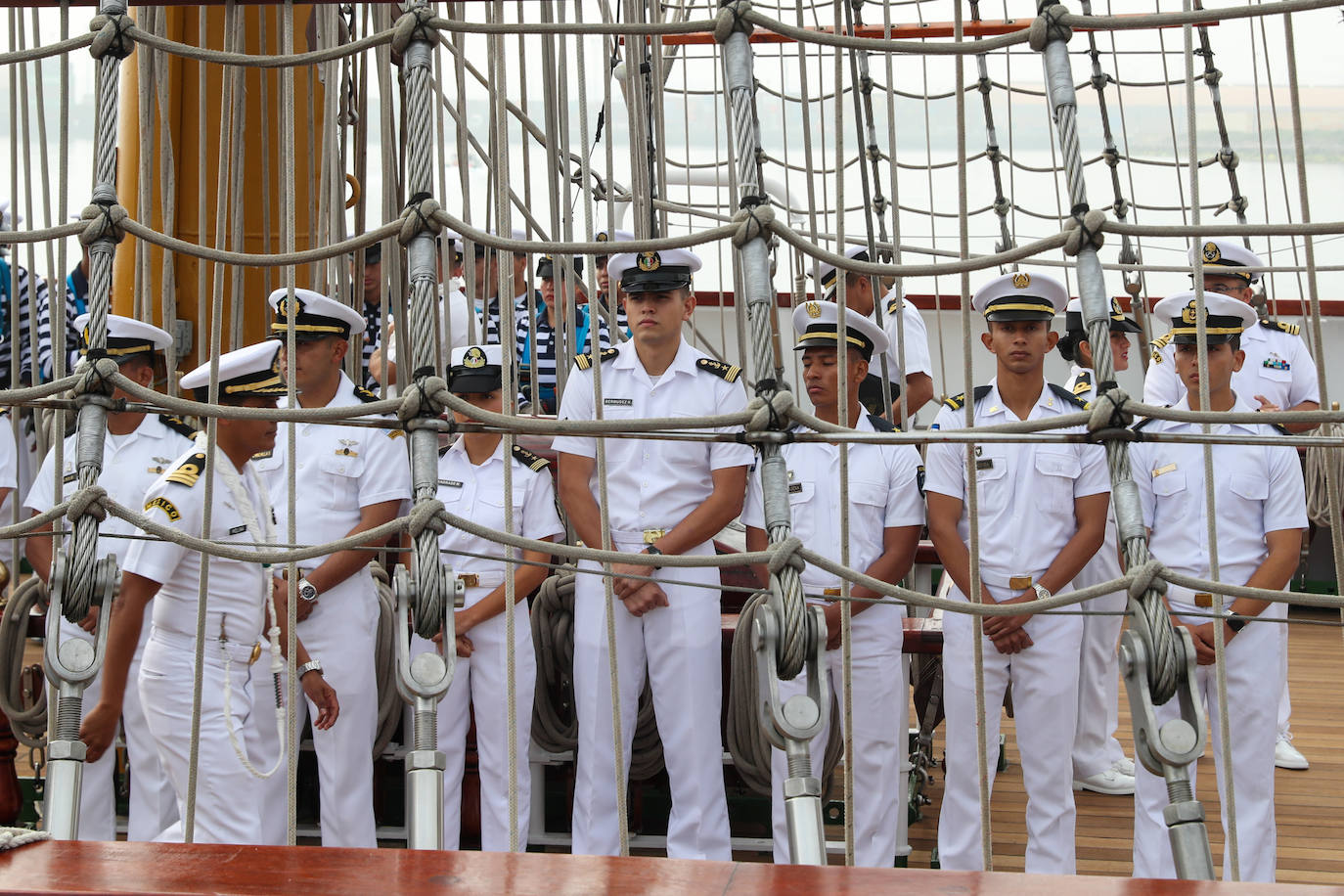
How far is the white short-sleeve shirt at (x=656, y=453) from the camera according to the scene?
311cm

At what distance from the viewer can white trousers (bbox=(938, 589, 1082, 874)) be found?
2936mm

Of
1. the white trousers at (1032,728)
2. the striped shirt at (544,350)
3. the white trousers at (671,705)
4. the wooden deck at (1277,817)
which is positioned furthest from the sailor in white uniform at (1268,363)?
the striped shirt at (544,350)

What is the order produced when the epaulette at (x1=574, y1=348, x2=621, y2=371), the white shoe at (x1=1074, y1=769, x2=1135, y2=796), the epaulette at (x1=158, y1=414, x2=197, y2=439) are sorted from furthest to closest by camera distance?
1. the white shoe at (x1=1074, y1=769, x2=1135, y2=796)
2. the epaulette at (x1=158, y1=414, x2=197, y2=439)
3. the epaulette at (x1=574, y1=348, x2=621, y2=371)

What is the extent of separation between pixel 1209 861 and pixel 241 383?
2.02 m

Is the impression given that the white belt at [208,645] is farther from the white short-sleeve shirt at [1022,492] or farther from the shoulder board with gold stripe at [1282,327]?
the shoulder board with gold stripe at [1282,327]

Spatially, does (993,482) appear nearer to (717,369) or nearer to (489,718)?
(717,369)

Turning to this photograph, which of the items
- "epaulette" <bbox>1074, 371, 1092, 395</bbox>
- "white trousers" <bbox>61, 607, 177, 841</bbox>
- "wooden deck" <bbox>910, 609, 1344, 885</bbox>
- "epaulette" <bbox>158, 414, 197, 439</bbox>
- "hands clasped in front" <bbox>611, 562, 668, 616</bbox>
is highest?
"epaulette" <bbox>1074, 371, 1092, 395</bbox>

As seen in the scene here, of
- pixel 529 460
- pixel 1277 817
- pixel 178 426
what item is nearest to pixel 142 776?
pixel 178 426

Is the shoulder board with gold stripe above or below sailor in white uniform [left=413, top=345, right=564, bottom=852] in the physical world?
above

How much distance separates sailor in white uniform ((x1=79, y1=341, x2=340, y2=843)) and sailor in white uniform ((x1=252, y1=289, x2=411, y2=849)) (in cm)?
22

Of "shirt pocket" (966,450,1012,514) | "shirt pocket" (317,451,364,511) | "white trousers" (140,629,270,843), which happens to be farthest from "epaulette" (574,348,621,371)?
"white trousers" (140,629,270,843)

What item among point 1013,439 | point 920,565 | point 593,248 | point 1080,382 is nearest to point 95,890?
point 593,248

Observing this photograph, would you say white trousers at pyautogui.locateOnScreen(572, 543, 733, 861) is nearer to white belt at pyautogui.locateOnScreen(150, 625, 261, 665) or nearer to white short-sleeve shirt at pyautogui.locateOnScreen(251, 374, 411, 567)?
white short-sleeve shirt at pyautogui.locateOnScreen(251, 374, 411, 567)

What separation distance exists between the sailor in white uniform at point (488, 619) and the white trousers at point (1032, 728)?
0.96 metres
